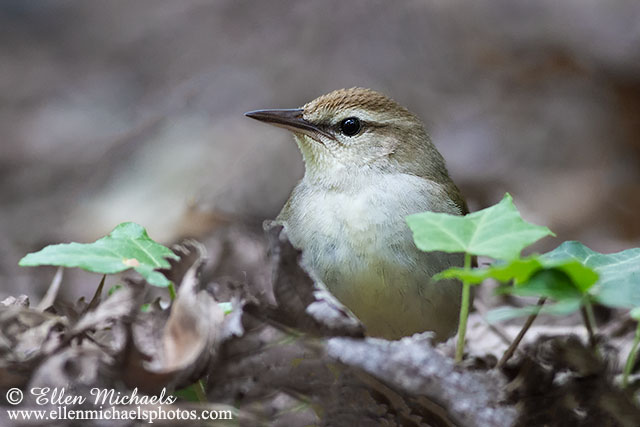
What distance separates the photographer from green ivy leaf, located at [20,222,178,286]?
6.95 feet

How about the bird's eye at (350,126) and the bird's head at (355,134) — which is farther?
the bird's eye at (350,126)

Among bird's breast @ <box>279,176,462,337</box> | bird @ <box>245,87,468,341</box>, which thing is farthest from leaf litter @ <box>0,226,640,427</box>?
bird's breast @ <box>279,176,462,337</box>

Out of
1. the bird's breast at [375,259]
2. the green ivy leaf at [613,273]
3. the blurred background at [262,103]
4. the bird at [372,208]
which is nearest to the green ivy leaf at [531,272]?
the green ivy leaf at [613,273]

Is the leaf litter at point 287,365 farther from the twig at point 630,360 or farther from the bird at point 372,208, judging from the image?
the bird at point 372,208

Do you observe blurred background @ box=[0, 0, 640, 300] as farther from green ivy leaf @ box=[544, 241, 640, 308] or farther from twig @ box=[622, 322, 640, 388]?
twig @ box=[622, 322, 640, 388]

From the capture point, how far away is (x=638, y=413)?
73.9 inches

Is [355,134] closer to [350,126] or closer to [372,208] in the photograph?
[350,126]

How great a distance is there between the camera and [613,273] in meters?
2.25

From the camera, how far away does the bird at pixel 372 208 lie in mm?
3068

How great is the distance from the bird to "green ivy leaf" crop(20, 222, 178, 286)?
644 millimetres

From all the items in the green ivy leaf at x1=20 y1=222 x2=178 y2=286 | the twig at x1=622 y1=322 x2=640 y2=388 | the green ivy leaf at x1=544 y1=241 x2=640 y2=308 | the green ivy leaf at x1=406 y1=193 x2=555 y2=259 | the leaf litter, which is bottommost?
the leaf litter

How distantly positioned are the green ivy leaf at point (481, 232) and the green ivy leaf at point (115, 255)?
74 centimetres

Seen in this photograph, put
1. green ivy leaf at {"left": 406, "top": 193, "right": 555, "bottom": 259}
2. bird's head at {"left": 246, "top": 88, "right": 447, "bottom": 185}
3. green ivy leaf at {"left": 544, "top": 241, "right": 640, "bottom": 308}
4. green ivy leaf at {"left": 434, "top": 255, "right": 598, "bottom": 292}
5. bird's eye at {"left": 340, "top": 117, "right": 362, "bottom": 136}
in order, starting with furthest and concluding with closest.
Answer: bird's eye at {"left": 340, "top": 117, "right": 362, "bottom": 136} < bird's head at {"left": 246, "top": 88, "right": 447, "bottom": 185} < green ivy leaf at {"left": 406, "top": 193, "right": 555, "bottom": 259} < green ivy leaf at {"left": 544, "top": 241, "right": 640, "bottom": 308} < green ivy leaf at {"left": 434, "top": 255, "right": 598, "bottom": 292}

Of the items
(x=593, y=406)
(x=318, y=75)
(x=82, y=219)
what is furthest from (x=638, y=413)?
(x=318, y=75)
